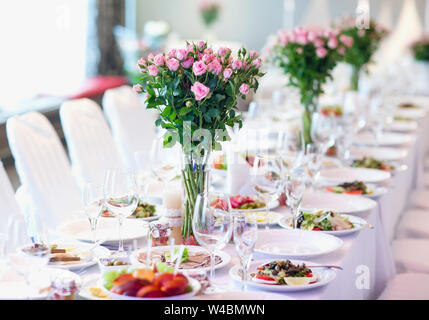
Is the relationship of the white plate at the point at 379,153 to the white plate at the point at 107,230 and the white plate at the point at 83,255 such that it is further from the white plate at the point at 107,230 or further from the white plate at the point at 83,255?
the white plate at the point at 83,255

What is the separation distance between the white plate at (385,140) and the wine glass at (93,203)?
224 centimetres

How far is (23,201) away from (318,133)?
1517mm

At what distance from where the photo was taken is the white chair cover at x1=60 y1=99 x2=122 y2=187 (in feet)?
11.1

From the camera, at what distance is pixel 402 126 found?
15.4ft

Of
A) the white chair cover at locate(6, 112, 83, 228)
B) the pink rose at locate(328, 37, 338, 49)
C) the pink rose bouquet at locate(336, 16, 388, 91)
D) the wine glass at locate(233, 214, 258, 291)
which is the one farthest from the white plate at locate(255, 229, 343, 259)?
the pink rose bouquet at locate(336, 16, 388, 91)

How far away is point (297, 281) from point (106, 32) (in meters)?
7.94

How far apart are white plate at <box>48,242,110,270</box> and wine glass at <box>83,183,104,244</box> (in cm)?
4

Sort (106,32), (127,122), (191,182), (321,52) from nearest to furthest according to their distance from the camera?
1. (191,182)
2. (321,52)
3. (127,122)
4. (106,32)

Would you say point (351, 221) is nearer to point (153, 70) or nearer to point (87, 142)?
point (153, 70)

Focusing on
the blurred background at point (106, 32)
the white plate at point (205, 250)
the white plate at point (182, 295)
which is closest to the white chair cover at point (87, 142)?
the white plate at point (205, 250)

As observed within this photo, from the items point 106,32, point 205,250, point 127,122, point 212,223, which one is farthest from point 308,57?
point 106,32

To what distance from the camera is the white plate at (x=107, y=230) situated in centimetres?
209
